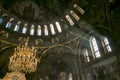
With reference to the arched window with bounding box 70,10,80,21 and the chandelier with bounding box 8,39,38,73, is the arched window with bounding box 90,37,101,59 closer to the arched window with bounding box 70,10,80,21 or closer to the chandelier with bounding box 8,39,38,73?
the arched window with bounding box 70,10,80,21

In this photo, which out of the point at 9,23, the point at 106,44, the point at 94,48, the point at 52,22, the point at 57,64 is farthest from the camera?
the point at 52,22

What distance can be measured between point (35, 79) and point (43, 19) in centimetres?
609

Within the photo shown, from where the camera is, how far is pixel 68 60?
16656 mm

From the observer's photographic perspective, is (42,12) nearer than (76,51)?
No

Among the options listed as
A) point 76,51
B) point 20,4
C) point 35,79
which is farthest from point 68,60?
point 20,4

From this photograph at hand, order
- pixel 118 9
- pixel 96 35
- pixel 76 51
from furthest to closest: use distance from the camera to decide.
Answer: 1. pixel 76 51
2. pixel 96 35
3. pixel 118 9

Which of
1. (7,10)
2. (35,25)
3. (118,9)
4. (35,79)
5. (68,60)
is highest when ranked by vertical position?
(7,10)

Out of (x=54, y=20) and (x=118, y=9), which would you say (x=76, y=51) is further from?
(x=118, y=9)

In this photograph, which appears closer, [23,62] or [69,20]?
[23,62]

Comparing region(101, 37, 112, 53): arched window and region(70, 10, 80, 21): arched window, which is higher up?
region(70, 10, 80, 21): arched window

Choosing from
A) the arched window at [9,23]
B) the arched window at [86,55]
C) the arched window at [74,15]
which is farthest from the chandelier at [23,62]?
the arched window at [74,15]

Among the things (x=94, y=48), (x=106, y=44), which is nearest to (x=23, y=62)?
(x=106, y=44)

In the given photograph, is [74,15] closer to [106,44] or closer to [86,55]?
[86,55]

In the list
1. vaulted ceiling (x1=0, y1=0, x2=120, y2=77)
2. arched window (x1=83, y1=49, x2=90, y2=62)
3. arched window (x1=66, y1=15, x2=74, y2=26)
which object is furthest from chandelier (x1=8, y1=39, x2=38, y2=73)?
arched window (x1=66, y1=15, x2=74, y2=26)
